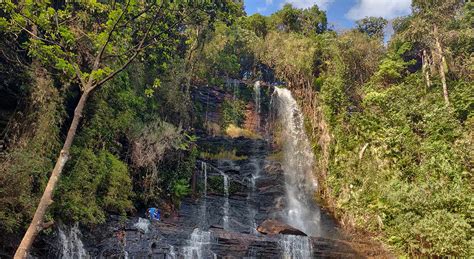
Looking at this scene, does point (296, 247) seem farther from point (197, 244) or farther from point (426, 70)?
point (426, 70)

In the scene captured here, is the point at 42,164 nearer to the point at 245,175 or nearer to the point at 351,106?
the point at 245,175

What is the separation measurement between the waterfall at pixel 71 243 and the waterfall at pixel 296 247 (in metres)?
6.08

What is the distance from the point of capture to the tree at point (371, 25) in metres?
29.3

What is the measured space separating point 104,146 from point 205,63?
11.4 m

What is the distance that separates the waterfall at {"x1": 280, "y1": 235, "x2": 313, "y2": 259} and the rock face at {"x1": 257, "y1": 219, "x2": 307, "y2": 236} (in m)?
0.83

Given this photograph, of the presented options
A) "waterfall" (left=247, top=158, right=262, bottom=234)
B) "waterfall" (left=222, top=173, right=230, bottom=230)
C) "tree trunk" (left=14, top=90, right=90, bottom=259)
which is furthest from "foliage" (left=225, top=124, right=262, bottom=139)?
"tree trunk" (left=14, top=90, right=90, bottom=259)

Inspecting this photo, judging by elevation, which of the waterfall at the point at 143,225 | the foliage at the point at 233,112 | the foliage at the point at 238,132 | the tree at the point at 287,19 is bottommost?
the waterfall at the point at 143,225

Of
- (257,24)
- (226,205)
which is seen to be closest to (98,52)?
(226,205)

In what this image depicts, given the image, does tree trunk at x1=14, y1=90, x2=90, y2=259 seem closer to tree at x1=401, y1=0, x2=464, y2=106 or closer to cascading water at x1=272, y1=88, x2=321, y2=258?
cascading water at x1=272, y1=88, x2=321, y2=258

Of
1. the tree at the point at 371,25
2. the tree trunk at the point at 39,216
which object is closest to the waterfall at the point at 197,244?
the tree trunk at the point at 39,216

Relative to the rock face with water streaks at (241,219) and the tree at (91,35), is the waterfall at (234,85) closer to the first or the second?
the rock face with water streaks at (241,219)

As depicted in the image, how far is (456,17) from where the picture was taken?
23.5 meters

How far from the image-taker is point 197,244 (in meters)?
12.2

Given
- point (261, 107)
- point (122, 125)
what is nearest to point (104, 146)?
point (122, 125)
